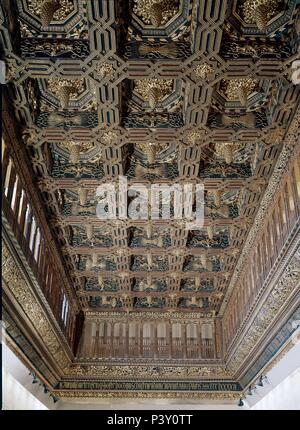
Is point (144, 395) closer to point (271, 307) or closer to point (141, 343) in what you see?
point (141, 343)

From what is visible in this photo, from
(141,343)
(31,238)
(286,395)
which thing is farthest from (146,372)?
(31,238)

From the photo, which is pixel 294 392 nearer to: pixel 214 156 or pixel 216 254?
pixel 216 254

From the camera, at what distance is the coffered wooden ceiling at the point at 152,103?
5.68 meters

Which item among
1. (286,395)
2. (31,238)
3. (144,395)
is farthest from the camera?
(144,395)

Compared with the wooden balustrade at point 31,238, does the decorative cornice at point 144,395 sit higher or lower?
lower

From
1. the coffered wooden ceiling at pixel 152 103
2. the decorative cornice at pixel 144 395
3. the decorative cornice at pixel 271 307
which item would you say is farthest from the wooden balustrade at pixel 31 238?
the decorative cornice at pixel 271 307

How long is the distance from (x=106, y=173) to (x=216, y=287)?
208 inches

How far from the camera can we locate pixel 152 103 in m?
6.81

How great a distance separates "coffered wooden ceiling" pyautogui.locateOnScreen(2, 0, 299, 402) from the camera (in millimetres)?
5684

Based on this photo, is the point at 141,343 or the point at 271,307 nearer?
the point at 271,307

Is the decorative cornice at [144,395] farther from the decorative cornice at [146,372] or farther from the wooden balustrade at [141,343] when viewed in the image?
the wooden balustrade at [141,343]

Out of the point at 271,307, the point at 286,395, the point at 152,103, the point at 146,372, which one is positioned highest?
the point at 152,103

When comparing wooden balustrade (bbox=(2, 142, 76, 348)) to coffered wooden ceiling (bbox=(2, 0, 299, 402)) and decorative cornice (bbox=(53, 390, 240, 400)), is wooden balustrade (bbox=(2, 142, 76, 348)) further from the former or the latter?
decorative cornice (bbox=(53, 390, 240, 400))

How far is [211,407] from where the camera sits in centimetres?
1299
